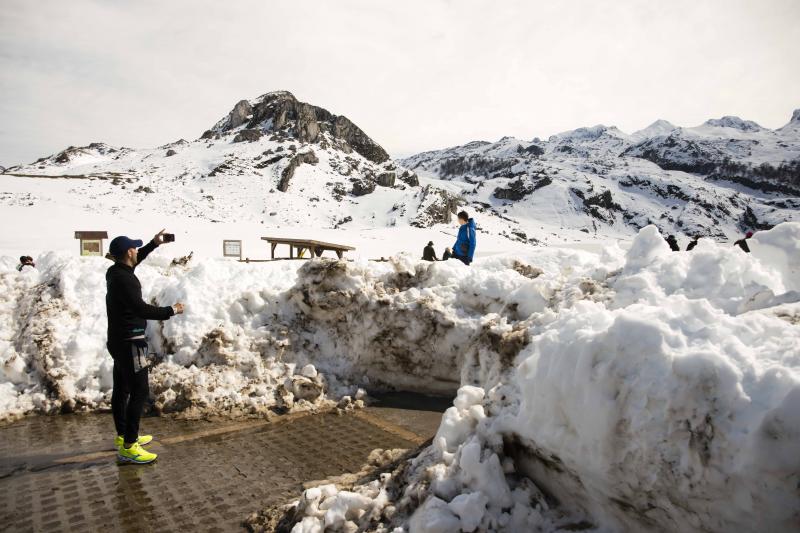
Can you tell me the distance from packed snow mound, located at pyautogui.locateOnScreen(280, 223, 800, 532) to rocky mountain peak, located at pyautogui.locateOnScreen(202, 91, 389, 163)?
72.6 meters

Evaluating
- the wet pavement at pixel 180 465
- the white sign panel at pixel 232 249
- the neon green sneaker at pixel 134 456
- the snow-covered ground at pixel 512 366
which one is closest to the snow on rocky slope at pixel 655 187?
the white sign panel at pixel 232 249

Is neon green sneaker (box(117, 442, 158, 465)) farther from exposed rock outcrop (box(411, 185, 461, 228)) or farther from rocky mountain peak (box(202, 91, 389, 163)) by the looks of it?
rocky mountain peak (box(202, 91, 389, 163))

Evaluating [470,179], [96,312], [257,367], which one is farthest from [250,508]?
[470,179]

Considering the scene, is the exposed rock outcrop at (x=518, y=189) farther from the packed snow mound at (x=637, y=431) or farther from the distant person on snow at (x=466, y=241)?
the packed snow mound at (x=637, y=431)

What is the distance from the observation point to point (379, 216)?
51.4 m

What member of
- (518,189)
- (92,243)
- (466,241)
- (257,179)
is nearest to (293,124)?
(257,179)

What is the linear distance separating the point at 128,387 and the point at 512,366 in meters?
3.36

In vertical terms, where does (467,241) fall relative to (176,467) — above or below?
above

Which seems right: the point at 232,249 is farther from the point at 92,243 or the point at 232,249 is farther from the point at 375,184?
the point at 375,184

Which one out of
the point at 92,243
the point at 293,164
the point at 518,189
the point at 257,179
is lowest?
the point at 92,243

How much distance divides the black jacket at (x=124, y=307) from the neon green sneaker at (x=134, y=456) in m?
0.97

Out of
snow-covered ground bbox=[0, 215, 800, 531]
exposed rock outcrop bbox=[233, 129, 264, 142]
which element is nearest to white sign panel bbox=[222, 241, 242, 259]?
snow-covered ground bbox=[0, 215, 800, 531]

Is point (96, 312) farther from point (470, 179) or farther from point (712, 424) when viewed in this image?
point (470, 179)

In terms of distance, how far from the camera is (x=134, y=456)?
409 cm
